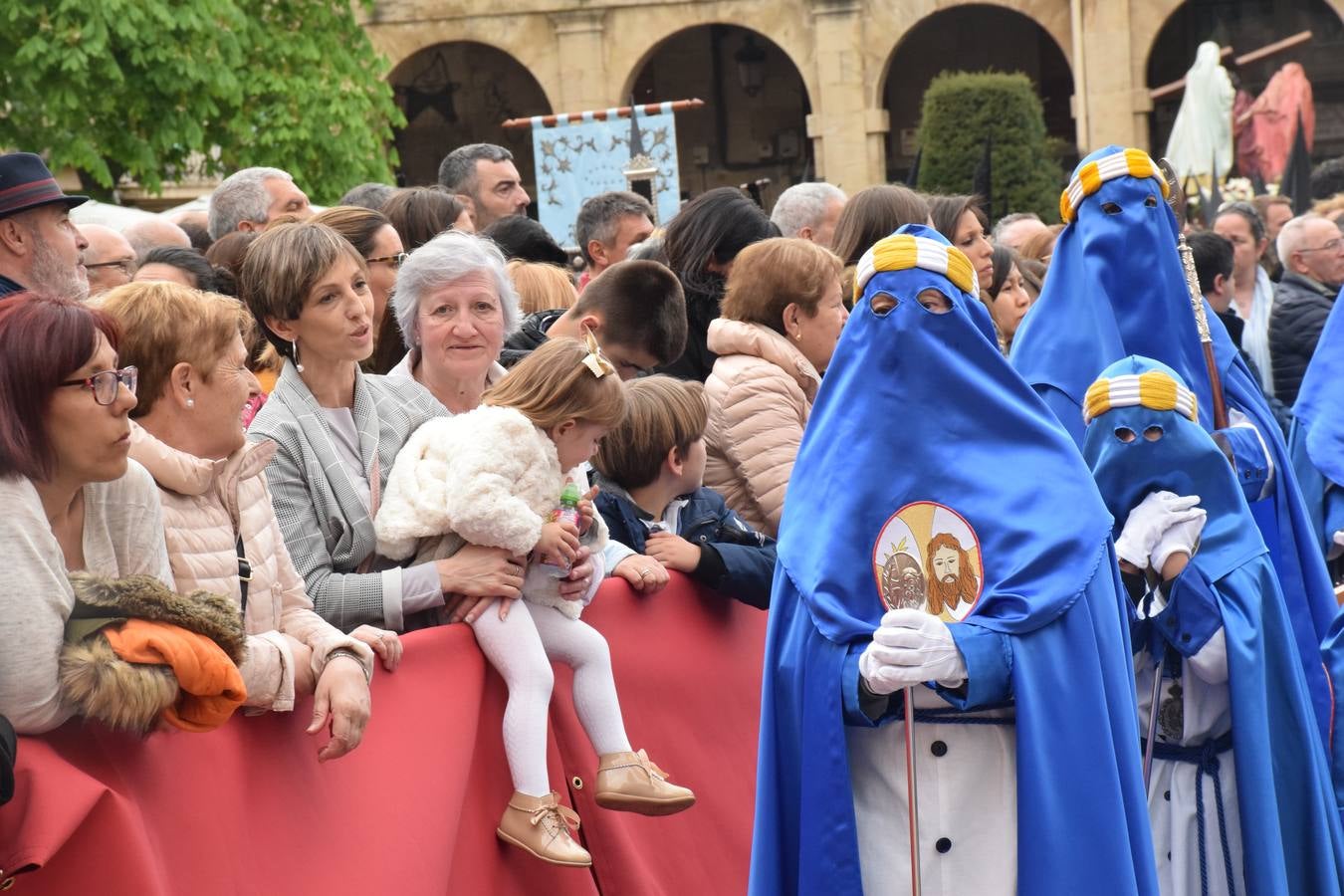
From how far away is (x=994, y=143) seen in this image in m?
20.7

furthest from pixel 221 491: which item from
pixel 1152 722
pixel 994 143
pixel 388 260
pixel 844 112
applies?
pixel 844 112

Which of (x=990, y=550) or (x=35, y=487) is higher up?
(x=35, y=487)

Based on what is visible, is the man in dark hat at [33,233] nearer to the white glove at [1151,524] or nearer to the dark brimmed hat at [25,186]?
the dark brimmed hat at [25,186]

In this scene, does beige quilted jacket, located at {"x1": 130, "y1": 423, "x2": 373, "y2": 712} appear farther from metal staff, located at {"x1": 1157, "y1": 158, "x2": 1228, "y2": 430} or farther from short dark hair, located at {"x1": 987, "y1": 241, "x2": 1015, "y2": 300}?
short dark hair, located at {"x1": 987, "y1": 241, "x2": 1015, "y2": 300}

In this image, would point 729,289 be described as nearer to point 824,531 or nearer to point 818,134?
point 824,531

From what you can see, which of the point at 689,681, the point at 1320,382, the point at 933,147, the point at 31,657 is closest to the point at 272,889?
the point at 31,657

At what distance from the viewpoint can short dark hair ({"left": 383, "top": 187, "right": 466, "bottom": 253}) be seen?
7.59 m

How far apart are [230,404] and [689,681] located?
1861 mm

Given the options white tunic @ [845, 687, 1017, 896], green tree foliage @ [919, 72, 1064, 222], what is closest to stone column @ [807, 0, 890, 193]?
green tree foliage @ [919, 72, 1064, 222]

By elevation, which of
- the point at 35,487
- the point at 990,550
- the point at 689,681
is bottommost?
the point at 689,681

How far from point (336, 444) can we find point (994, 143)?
16.6 m

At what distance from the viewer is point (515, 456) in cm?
472

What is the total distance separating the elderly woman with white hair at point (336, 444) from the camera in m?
4.73

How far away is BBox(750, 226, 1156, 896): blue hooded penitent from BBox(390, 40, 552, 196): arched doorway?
29.4 metres
